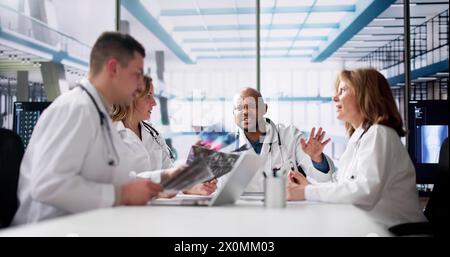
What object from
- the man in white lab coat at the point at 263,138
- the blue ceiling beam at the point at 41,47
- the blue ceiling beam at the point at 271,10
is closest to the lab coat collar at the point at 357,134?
the man in white lab coat at the point at 263,138

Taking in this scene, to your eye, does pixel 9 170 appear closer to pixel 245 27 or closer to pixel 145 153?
pixel 145 153

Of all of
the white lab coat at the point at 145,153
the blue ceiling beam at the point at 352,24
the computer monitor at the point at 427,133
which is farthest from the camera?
the blue ceiling beam at the point at 352,24

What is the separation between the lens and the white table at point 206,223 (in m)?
1.27

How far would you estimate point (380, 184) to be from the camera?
1865 millimetres

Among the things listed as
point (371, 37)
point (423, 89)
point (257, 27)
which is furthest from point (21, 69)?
point (423, 89)

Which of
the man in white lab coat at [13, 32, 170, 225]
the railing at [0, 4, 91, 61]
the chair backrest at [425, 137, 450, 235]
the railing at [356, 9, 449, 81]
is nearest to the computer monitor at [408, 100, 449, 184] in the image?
the chair backrest at [425, 137, 450, 235]

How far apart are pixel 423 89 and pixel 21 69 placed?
610cm

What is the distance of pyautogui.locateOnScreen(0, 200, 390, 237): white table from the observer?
1.27 m

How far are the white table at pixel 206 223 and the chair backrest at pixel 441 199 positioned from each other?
51 centimetres

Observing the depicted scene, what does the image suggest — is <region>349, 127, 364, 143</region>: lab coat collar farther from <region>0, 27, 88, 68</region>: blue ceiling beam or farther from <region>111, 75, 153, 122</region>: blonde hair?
<region>0, 27, 88, 68</region>: blue ceiling beam

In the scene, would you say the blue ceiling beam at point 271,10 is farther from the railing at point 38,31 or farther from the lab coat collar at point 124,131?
the lab coat collar at point 124,131

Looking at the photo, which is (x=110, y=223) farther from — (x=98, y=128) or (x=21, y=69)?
(x=21, y=69)

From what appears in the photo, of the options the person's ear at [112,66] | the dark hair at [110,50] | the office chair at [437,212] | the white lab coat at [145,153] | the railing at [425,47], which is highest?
the railing at [425,47]

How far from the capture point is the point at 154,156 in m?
3.06
